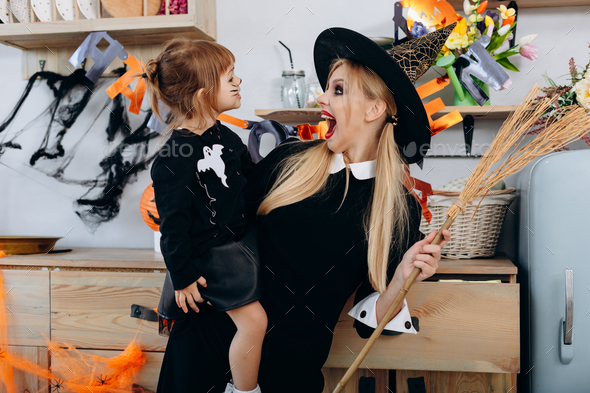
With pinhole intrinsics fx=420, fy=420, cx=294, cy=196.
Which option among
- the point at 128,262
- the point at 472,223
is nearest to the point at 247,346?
the point at 128,262

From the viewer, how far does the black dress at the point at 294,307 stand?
3.66 ft

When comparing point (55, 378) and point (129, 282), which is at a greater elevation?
point (129, 282)

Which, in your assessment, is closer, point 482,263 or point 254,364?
point 254,364

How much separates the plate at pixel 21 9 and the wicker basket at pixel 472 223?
1933mm

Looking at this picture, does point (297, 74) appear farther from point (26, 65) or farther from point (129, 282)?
point (26, 65)

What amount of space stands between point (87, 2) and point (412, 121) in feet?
5.12

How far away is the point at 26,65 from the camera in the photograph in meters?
2.14

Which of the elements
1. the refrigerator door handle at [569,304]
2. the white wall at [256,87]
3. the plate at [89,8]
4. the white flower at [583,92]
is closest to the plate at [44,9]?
the plate at [89,8]

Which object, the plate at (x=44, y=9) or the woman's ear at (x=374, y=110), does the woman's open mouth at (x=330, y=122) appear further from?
the plate at (x=44, y=9)

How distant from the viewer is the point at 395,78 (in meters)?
1.12

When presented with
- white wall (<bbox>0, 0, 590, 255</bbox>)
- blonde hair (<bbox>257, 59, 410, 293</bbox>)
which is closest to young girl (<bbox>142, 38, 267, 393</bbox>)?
blonde hair (<bbox>257, 59, 410, 293</bbox>)

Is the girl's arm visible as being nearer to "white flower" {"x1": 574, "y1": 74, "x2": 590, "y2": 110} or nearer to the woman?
the woman

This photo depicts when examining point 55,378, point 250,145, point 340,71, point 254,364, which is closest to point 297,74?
point 250,145

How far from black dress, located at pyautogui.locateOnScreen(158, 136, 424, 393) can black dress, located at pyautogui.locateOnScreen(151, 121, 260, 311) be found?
8 centimetres
